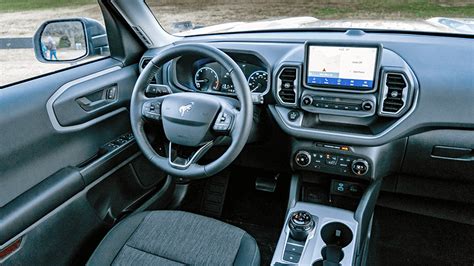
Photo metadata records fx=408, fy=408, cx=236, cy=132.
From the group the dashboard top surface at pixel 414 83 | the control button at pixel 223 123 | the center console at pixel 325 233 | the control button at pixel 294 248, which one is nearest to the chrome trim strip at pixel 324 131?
the dashboard top surface at pixel 414 83

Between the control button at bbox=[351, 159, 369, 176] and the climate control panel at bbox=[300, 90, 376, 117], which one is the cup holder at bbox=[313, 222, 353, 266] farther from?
the climate control panel at bbox=[300, 90, 376, 117]

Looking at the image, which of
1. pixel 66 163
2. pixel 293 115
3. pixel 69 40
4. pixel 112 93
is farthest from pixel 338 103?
pixel 69 40

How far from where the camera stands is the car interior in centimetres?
161

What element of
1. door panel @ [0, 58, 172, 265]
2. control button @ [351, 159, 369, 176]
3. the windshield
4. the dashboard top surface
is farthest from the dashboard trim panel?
door panel @ [0, 58, 172, 265]

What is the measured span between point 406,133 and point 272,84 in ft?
2.12

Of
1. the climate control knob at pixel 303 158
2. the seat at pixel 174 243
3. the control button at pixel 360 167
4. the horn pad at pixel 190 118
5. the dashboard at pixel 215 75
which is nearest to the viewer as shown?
the seat at pixel 174 243

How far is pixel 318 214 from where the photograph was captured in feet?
6.45

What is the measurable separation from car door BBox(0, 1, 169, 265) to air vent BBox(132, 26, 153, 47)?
4 cm

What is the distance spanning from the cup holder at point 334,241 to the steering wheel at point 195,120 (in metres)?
0.63

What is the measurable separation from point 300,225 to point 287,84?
655 millimetres

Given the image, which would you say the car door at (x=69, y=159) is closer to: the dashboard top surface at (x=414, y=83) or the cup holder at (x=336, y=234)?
the dashboard top surface at (x=414, y=83)

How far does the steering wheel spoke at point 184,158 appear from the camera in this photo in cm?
162

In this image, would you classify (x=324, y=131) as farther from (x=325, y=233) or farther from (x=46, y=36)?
(x=46, y=36)

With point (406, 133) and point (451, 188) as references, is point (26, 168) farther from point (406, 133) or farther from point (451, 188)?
point (451, 188)
